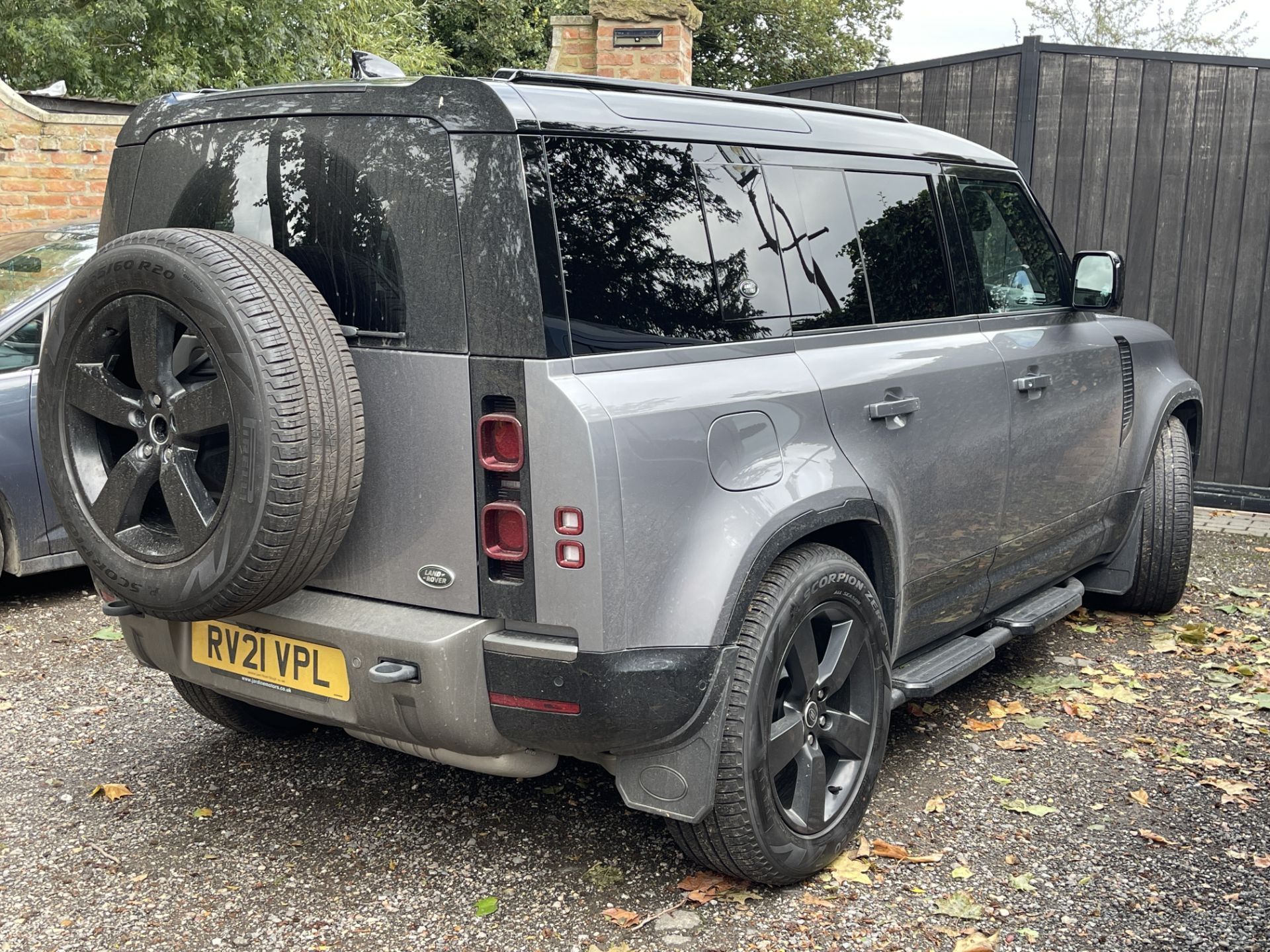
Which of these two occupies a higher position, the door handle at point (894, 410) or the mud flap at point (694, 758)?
the door handle at point (894, 410)

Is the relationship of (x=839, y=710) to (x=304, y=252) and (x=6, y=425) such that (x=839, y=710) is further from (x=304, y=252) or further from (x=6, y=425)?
(x=6, y=425)

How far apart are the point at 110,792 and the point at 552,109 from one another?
2.55m

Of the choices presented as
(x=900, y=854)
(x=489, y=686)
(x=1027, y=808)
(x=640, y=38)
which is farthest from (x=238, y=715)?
(x=640, y=38)

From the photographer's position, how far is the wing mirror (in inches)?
177

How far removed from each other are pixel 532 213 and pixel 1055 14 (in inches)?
1542

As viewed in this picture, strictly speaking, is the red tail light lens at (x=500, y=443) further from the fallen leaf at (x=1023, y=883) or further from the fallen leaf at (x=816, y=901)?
the fallen leaf at (x=1023, y=883)

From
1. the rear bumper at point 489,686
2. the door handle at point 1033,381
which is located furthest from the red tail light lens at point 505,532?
the door handle at point 1033,381

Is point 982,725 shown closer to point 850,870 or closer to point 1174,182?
point 850,870

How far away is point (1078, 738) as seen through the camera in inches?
164

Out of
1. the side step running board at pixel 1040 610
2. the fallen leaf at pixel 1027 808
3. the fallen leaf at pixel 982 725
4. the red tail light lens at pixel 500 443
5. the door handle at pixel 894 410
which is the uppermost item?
the red tail light lens at pixel 500 443

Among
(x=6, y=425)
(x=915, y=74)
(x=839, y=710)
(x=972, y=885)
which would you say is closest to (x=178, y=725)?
(x=6, y=425)

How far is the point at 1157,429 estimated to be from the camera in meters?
5.02

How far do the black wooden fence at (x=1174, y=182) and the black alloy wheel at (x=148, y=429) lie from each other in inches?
260

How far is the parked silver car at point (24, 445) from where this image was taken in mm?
5156
